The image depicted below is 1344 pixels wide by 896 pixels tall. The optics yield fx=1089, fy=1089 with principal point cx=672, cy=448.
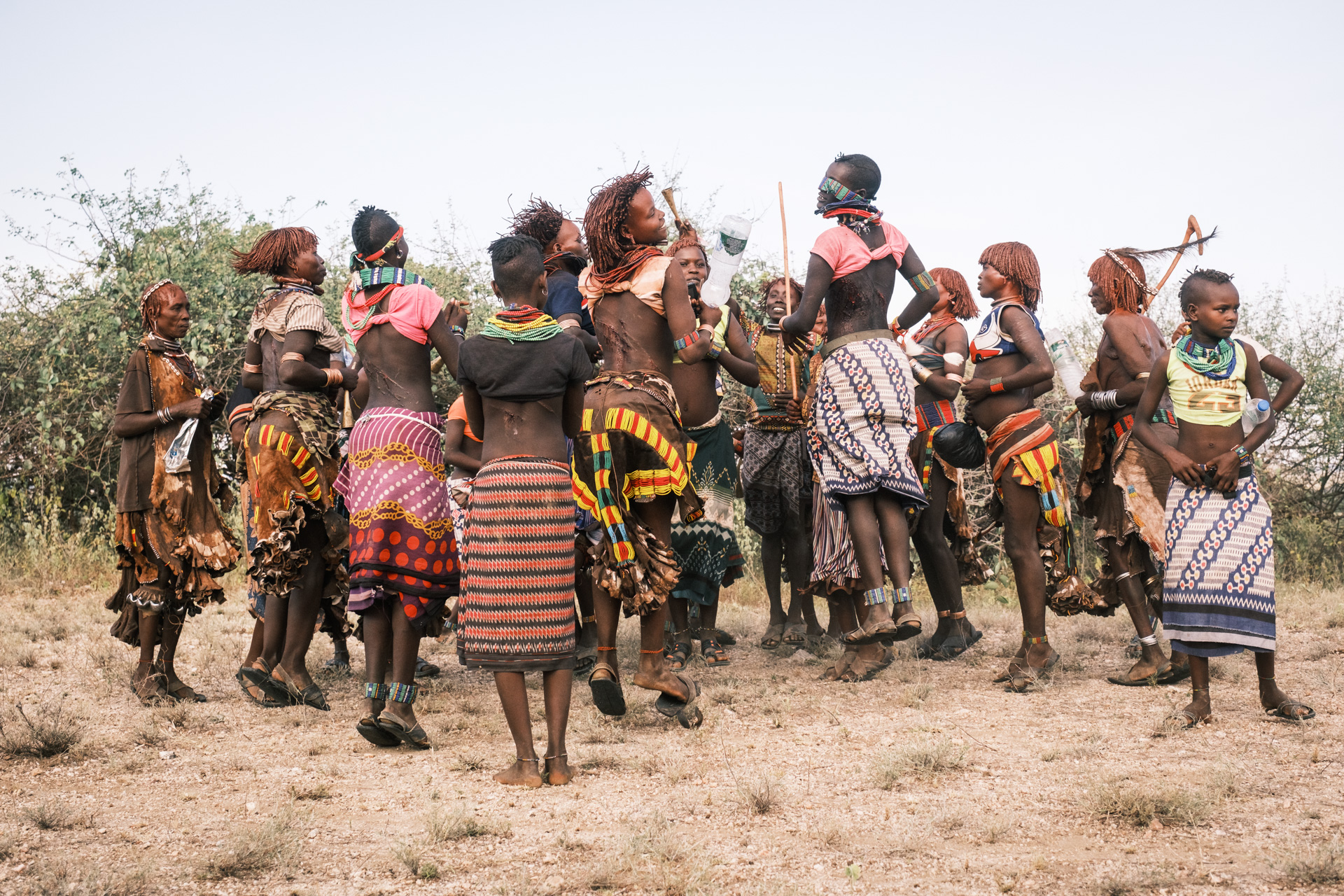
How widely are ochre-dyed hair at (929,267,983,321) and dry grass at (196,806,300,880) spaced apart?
16.8ft

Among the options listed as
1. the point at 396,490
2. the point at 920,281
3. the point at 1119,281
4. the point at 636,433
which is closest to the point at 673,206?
the point at 636,433

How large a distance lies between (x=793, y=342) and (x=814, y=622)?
7.31 ft

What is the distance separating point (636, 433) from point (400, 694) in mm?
1504

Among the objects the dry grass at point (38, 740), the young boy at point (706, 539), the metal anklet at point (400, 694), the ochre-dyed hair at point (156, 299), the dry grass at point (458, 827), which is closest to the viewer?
the dry grass at point (458, 827)

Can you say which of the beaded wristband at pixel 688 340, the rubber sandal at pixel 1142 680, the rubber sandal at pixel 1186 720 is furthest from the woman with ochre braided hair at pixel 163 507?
the rubber sandal at pixel 1142 680

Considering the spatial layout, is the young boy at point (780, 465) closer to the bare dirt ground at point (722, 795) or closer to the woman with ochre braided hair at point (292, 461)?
the bare dirt ground at point (722, 795)

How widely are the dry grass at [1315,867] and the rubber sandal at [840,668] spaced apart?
296 cm

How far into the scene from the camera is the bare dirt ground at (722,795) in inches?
124

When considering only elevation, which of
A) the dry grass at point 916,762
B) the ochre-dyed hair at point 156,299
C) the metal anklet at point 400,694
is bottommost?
the dry grass at point 916,762

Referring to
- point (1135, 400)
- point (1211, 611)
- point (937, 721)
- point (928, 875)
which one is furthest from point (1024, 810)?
point (1135, 400)

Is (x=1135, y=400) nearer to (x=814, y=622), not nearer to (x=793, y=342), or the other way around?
(x=793, y=342)

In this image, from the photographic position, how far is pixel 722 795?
3861mm

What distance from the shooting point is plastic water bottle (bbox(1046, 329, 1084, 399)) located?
629 centimetres

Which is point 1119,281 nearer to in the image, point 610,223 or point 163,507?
point 610,223
